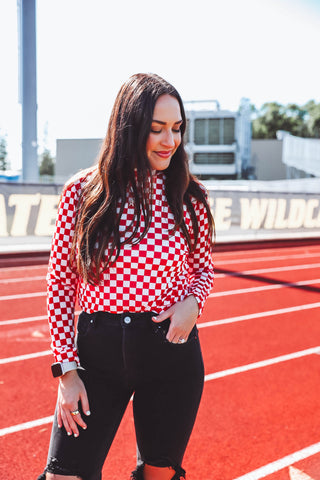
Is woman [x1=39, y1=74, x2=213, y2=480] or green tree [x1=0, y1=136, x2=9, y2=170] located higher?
green tree [x1=0, y1=136, x2=9, y2=170]

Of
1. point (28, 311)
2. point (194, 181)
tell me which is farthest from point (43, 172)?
point (194, 181)

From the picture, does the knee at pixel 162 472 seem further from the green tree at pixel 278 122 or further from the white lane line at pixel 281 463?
the green tree at pixel 278 122

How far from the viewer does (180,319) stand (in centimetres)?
156

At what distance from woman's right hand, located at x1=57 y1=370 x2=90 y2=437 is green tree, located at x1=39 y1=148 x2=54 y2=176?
241 feet

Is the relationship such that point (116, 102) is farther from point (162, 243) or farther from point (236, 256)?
point (236, 256)

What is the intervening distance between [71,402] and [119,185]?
707mm

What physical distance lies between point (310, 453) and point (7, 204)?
8.54 m

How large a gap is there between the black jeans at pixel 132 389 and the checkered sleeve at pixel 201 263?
18cm

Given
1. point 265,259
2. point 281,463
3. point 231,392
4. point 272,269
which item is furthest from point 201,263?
point 265,259

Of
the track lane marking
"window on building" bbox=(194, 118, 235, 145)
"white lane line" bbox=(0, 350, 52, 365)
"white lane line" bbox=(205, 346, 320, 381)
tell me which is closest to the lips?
"white lane line" bbox=(205, 346, 320, 381)

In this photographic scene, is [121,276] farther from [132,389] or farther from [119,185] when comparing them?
[132,389]

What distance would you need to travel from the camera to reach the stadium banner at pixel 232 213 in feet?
34.5

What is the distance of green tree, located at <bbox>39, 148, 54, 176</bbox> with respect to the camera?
7269 cm

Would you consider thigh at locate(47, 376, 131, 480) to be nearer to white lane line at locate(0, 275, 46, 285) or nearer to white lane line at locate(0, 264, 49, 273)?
white lane line at locate(0, 275, 46, 285)
